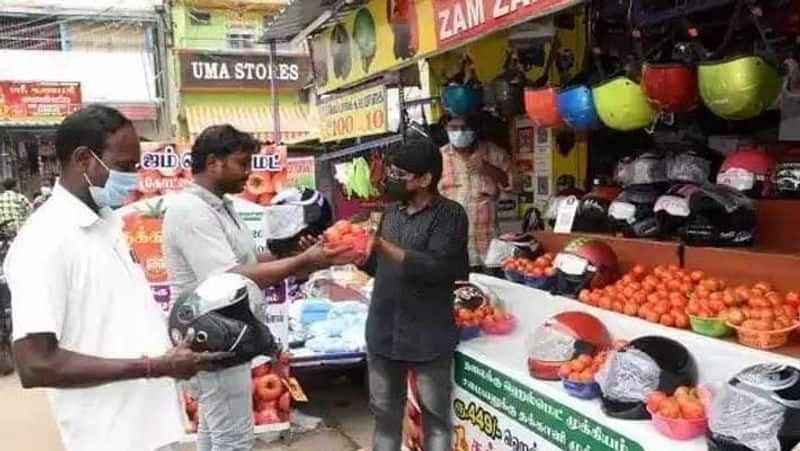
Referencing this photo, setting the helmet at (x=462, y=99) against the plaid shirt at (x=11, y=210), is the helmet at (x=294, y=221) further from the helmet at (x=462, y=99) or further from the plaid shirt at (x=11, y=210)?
the plaid shirt at (x=11, y=210)

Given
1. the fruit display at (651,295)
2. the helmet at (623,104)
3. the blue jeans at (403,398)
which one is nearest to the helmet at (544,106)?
the helmet at (623,104)

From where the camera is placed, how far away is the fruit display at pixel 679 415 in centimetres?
253

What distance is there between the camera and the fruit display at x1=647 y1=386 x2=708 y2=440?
2.53 metres

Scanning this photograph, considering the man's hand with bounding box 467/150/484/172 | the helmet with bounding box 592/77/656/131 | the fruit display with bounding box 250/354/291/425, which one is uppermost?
the helmet with bounding box 592/77/656/131

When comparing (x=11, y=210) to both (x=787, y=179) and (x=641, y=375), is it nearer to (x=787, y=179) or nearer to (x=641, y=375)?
(x=641, y=375)

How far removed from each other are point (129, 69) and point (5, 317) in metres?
11.5

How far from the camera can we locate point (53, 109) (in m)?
15.9

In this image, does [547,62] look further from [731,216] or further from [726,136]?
[731,216]

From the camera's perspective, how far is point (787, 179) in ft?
10.7

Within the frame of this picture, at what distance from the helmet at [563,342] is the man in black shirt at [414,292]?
39 centimetres

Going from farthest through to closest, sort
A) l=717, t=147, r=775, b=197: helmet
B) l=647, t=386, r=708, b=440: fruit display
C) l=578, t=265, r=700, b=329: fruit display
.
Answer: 1. l=717, t=147, r=775, b=197: helmet
2. l=578, t=265, r=700, b=329: fruit display
3. l=647, t=386, r=708, b=440: fruit display

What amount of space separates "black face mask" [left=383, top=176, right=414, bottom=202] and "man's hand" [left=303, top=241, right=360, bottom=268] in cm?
49

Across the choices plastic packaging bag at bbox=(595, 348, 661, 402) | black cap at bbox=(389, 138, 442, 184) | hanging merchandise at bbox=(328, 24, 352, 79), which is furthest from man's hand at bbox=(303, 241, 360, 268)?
hanging merchandise at bbox=(328, 24, 352, 79)

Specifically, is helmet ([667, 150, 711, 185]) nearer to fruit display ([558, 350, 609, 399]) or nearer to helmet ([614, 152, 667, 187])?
helmet ([614, 152, 667, 187])
